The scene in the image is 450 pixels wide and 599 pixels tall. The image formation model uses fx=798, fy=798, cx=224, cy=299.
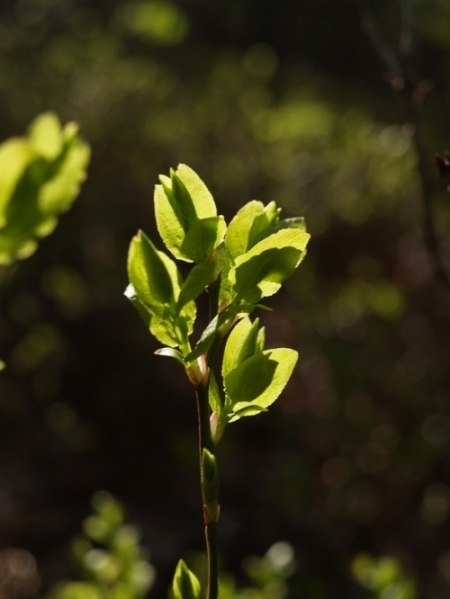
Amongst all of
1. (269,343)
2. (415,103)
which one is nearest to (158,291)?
(415,103)

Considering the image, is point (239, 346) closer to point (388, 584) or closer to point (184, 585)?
point (184, 585)

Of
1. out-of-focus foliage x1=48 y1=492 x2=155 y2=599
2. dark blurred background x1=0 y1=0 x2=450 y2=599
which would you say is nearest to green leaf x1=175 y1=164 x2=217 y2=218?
out-of-focus foliage x1=48 y1=492 x2=155 y2=599

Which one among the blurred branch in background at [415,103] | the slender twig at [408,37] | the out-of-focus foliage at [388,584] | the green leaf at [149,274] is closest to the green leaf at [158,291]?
the green leaf at [149,274]

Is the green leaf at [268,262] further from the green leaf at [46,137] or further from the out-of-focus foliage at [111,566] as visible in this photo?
the out-of-focus foliage at [111,566]

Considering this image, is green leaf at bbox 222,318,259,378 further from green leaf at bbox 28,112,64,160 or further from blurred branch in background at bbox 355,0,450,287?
blurred branch in background at bbox 355,0,450,287

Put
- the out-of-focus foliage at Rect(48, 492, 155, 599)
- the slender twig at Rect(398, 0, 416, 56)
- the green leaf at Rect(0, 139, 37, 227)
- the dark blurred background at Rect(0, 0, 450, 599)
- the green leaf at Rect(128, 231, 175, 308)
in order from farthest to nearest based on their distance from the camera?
1. the dark blurred background at Rect(0, 0, 450, 599)
2. the slender twig at Rect(398, 0, 416, 56)
3. the out-of-focus foliage at Rect(48, 492, 155, 599)
4. the green leaf at Rect(128, 231, 175, 308)
5. the green leaf at Rect(0, 139, 37, 227)

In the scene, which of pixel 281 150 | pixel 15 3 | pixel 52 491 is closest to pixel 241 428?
pixel 52 491
